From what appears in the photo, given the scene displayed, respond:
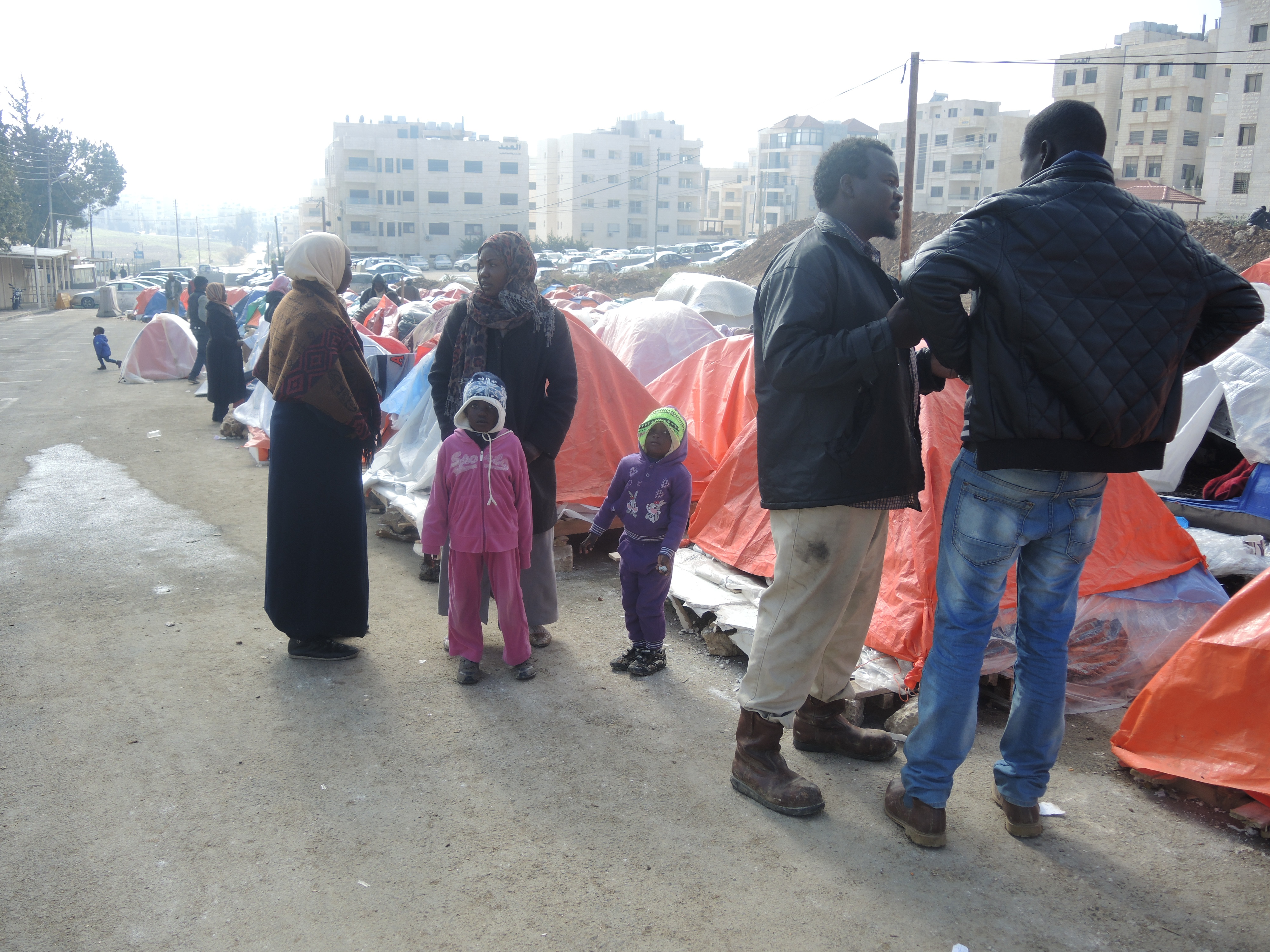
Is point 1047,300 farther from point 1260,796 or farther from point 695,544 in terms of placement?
point 695,544

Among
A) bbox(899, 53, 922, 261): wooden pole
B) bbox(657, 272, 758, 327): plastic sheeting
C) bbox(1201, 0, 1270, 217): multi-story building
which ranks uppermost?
bbox(1201, 0, 1270, 217): multi-story building

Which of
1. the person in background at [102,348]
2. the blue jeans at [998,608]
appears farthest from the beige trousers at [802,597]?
the person in background at [102,348]

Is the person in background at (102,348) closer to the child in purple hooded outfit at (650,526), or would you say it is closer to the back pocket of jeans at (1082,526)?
the child in purple hooded outfit at (650,526)

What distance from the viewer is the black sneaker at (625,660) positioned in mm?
3869

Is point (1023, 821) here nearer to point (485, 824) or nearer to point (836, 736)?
point (836, 736)

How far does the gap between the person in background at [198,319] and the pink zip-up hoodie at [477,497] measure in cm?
1212

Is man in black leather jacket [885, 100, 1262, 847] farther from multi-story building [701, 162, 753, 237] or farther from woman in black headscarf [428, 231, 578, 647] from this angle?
multi-story building [701, 162, 753, 237]

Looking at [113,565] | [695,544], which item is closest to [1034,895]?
[695,544]

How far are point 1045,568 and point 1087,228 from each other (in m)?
0.91

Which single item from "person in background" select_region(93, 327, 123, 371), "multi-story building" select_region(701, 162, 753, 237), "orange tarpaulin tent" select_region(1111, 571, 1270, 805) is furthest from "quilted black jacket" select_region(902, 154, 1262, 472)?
"multi-story building" select_region(701, 162, 753, 237)

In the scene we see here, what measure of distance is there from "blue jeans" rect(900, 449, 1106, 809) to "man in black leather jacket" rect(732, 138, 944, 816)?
247 mm

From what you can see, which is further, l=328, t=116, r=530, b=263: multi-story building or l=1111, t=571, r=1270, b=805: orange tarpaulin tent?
l=328, t=116, r=530, b=263: multi-story building

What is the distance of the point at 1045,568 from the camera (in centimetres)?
247

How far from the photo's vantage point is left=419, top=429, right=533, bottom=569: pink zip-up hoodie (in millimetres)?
3645
